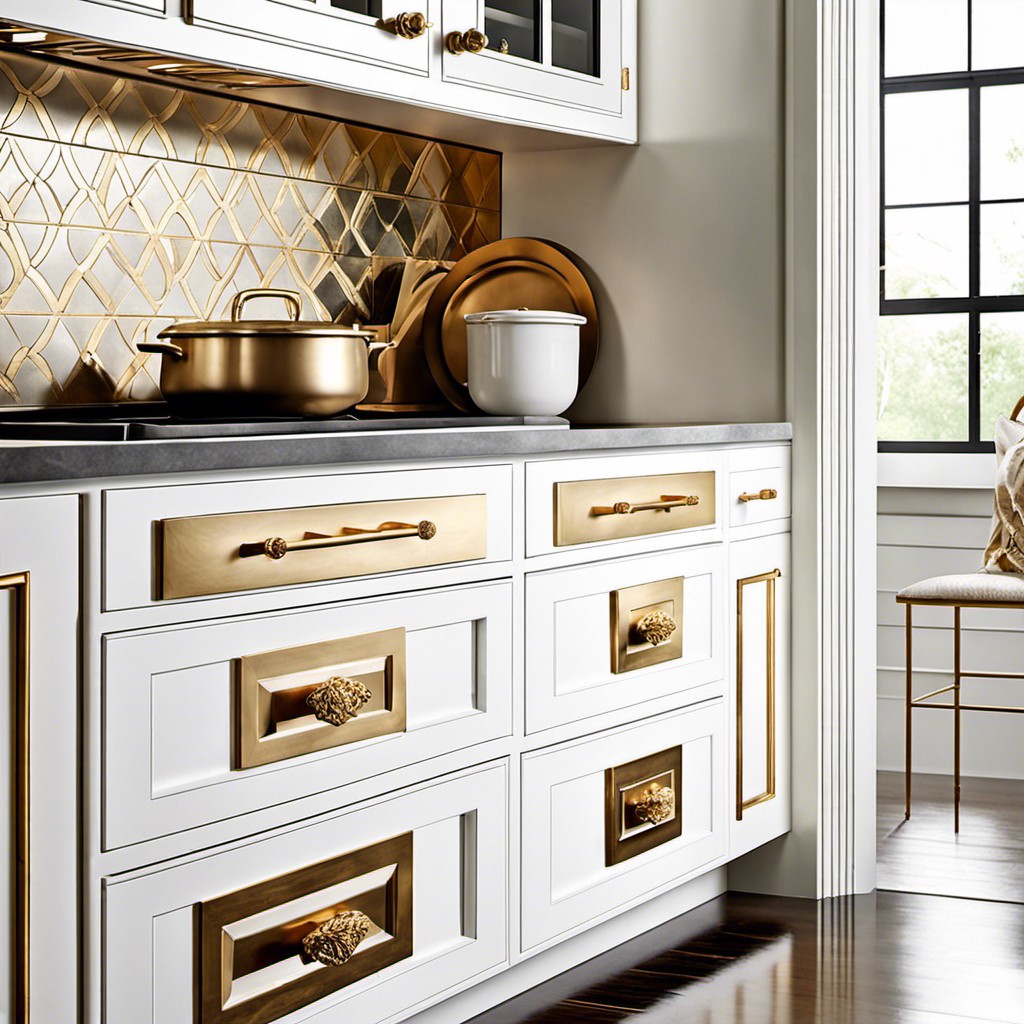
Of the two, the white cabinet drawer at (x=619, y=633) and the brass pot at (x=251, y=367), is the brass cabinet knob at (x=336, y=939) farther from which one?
the brass pot at (x=251, y=367)

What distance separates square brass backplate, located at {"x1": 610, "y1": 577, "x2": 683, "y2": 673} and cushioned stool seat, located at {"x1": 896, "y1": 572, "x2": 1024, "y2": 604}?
4.05 ft

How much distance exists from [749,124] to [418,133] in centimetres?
63

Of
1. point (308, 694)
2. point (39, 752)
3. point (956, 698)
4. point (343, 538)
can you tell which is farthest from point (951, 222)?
point (39, 752)

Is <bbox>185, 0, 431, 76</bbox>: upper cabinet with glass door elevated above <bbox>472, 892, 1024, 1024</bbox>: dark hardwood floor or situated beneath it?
elevated above

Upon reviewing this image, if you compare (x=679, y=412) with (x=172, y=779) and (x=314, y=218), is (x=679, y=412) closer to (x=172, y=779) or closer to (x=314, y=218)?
(x=314, y=218)

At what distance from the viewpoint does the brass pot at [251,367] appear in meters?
2.11

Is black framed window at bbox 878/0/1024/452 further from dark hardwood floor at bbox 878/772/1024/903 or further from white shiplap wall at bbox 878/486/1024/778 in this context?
dark hardwood floor at bbox 878/772/1024/903

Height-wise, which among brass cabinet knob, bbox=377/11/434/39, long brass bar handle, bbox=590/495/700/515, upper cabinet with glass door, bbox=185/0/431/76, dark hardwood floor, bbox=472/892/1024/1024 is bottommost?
dark hardwood floor, bbox=472/892/1024/1024

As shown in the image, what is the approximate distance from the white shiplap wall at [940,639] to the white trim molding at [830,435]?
1.17 metres

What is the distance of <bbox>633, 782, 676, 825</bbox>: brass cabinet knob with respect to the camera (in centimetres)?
254

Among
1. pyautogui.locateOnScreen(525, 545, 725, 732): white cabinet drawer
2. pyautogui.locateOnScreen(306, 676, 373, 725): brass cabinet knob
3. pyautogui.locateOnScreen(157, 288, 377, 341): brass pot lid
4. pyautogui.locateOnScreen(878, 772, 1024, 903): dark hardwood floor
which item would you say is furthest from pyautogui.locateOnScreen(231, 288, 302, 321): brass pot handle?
pyautogui.locateOnScreen(878, 772, 1024, 903): dark hardwood floor

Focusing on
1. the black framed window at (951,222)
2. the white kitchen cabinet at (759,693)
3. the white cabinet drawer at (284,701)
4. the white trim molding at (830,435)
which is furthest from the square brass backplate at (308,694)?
the black framed window at (951,222)

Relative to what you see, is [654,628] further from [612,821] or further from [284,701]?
[284,701]

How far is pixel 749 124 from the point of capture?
295 centimetres
